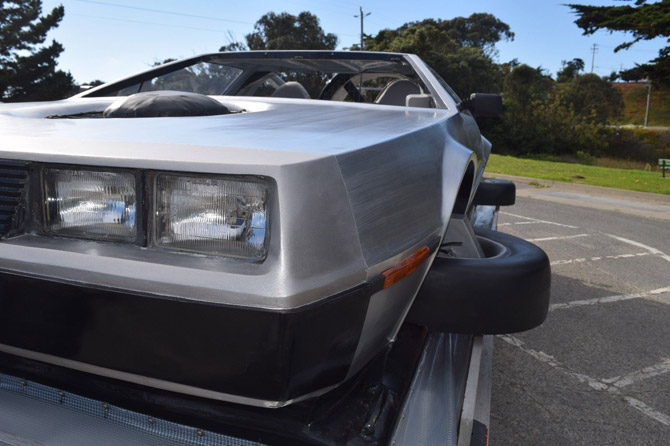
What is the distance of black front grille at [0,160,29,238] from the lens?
1.06 m

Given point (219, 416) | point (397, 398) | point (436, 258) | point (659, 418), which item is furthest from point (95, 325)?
point (659, 418)

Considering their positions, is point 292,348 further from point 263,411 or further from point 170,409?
point 170,409

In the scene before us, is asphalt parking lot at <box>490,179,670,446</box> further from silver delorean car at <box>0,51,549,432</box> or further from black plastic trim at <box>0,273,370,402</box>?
black plastic trim at <box>0,273,370,402</box>

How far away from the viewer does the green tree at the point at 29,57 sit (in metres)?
31.7

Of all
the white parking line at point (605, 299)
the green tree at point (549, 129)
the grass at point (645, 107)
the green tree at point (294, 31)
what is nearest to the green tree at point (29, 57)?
the green tree at point (294, 31)

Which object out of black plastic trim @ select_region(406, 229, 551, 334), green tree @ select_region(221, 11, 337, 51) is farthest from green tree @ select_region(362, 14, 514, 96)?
black plastic trim @ select_region(406, 229, 551, 334)

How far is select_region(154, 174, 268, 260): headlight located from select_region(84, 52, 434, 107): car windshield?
65.0 inches

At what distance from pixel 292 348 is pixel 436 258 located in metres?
0.55

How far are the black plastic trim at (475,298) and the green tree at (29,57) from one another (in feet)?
117

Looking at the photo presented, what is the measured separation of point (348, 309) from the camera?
3.16ft

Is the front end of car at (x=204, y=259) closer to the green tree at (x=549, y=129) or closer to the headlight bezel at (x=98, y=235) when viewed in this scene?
the headlight bezel at (x=98, y=235)

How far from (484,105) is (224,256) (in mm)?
1797

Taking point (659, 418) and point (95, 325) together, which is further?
point (659, 418)

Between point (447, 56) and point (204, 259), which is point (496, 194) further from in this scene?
point (447, 56)
